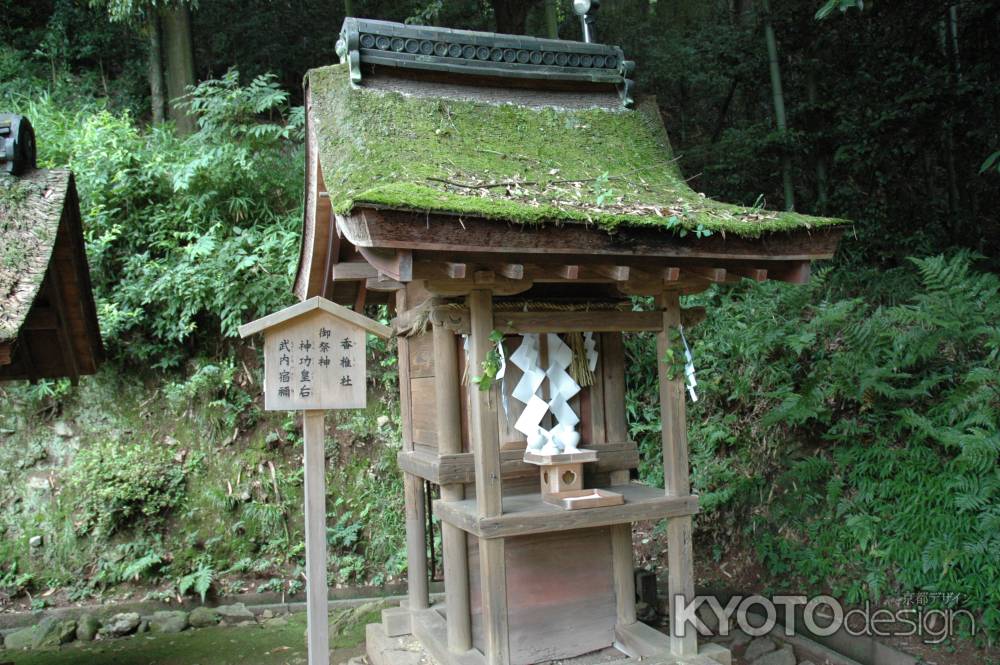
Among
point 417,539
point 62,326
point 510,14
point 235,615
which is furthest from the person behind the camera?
point 510,14

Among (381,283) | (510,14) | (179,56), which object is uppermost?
(510,14)

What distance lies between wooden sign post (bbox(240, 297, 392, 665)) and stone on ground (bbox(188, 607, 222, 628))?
138 inches

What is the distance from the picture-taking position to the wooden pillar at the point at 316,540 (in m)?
3.39

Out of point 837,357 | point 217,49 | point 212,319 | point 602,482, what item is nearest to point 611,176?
point 602,482

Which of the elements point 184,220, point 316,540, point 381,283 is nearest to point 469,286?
point 381,283

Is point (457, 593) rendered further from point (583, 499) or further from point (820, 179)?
point (820, 179)

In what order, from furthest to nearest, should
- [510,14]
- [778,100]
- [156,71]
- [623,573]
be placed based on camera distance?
1. [156,71]
2. [510,14]
3. [778,100]
4. [623,573]

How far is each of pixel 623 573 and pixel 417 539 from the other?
5.13 feet

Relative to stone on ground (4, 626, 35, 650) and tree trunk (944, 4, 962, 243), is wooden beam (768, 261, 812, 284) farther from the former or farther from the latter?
stone on ground (4, 626, 35, 650)

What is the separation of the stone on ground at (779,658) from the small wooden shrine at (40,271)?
498cm

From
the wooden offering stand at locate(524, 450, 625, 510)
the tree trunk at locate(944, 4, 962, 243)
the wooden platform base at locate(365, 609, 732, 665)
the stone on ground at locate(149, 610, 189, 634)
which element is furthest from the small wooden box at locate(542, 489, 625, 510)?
the tree trunk at locate(944, 4, 962, 243)

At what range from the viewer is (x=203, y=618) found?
629 cm

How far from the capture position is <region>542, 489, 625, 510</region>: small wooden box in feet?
12.7

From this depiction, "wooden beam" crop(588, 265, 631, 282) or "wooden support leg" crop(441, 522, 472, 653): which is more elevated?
"wooden beam" crop(588, 265, 631, 282)
